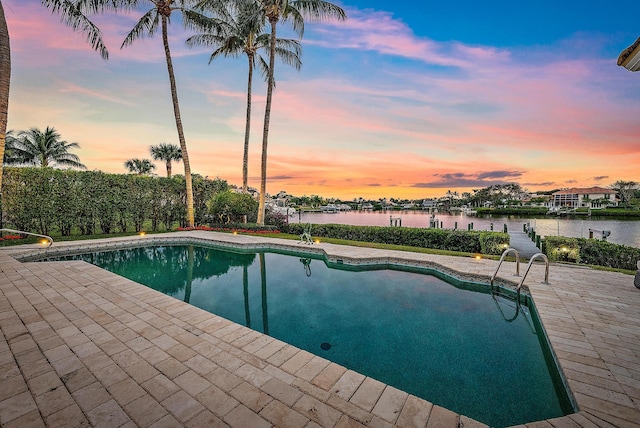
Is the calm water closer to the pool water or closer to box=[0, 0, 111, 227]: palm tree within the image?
the pool water

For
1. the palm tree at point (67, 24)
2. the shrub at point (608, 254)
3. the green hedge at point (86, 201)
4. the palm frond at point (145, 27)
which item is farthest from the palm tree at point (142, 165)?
the shrub at point (608, 254)

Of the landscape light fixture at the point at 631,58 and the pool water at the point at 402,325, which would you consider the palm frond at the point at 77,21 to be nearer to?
the pool water at the point at 402,325

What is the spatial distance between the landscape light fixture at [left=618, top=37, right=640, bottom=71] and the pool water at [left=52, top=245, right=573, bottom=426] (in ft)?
11.6

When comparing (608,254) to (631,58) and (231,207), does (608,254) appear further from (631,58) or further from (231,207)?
(231,207)

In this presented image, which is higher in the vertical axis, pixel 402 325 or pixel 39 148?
pixel 39 148

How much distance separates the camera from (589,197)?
64.5 meters

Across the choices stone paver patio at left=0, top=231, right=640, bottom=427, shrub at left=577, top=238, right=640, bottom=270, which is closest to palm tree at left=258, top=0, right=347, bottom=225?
stone paver patio at left=0, top=231, right=640, bottom=427

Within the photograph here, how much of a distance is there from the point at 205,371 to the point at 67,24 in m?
14.4

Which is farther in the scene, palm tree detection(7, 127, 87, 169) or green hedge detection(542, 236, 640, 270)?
palm tree detection(7, 127, 87, 169)

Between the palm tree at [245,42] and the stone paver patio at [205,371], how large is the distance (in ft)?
47.6

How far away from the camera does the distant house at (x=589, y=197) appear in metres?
59.4

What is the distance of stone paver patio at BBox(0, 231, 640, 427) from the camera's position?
2.25m

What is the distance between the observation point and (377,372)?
12.0 ft

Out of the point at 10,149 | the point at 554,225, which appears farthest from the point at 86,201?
the point at 554,225
